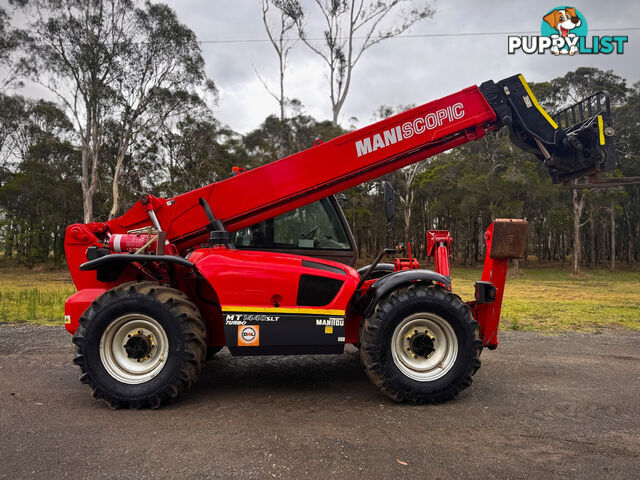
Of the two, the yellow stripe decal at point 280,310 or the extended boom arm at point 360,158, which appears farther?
the extended boom arm at point 360,158

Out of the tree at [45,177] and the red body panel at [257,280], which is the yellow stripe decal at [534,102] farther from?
the tree at [45,177]

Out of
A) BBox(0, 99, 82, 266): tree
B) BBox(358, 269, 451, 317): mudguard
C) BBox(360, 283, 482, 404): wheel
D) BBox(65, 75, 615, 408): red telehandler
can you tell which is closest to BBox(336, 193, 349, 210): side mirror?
BBox(65, 75, 615, 408): red telehandler

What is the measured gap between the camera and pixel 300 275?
15.3ft

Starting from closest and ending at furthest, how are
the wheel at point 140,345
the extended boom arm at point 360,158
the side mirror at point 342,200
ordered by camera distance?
the wheel at point 140,345 < the extended boom arm at point 360,158 < the side mirror at point 342,200

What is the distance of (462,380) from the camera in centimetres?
460

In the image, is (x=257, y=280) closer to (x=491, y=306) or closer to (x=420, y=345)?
(x=420, y=345)

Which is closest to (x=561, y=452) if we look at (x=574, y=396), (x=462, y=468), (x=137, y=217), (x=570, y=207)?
(x=462, y=468)

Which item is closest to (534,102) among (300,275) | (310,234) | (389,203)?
(389,203)

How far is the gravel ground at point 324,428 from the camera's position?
10.6 ft

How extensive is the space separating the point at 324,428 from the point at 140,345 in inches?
78.1

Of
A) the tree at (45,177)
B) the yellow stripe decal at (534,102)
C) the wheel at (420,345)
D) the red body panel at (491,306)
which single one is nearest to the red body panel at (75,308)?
the wheel at (420,345)

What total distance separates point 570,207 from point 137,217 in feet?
131

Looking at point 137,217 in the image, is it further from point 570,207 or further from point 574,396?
point 570,207

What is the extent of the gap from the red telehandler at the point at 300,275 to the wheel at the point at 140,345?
0.04 ft
